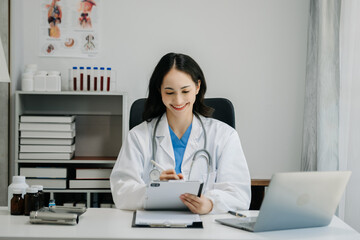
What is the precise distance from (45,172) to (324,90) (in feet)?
5.89

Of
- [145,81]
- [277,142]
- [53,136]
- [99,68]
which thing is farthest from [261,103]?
[53,136]

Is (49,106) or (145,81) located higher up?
(145,81)

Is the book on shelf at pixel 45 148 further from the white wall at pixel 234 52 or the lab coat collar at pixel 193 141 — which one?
the lab coat collar at pixel 193 141

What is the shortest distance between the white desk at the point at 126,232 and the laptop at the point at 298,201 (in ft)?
0.09

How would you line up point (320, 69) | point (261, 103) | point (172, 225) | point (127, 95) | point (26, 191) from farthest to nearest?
point (261, 103) → point (127, 95) → point (320, 69) → point (26, 191) → point (172, 225)

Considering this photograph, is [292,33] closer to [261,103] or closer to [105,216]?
[261,103]

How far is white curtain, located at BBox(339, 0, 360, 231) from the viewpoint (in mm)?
2426

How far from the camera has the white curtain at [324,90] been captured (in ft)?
A: 8.80

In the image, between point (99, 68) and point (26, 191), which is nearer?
point (26, 191)

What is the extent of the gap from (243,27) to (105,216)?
6.79ft

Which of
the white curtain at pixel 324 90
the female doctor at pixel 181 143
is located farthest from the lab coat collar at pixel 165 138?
the white curtain at pixel 324 90

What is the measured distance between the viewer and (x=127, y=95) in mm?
3127

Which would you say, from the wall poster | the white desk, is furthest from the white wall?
the white desk

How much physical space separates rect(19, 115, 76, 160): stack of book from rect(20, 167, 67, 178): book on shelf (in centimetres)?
7
